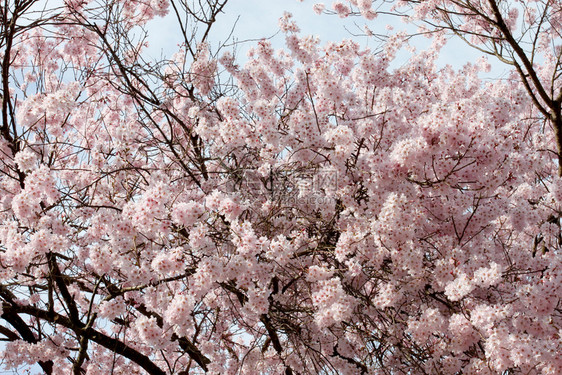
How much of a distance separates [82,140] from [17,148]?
7.83 feet

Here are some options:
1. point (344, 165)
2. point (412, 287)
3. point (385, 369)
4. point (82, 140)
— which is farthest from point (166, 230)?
point (82, 140)

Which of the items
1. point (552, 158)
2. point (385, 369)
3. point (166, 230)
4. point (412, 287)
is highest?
point (552, 158)

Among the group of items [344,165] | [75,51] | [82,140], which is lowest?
[344,165]

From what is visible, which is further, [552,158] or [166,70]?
[552,158]

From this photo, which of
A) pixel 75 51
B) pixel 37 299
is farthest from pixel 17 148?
pixel 75 51

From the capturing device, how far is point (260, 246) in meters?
4.34

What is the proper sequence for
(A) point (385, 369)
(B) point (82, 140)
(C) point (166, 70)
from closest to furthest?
(A) point (385, 369) < (C) point (166, 70) < (B) point (82, 140)

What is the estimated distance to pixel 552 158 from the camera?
29.0ft

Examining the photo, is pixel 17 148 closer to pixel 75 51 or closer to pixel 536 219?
pixel 75 51

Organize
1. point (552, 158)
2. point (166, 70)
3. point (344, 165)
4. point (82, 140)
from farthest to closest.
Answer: point (552, 158) → point (82, 140) → point (166, 70) → point (344, 165)

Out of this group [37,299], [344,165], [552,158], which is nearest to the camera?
[344,165]

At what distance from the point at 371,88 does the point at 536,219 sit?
200 centimetres

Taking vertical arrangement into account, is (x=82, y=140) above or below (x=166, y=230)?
above

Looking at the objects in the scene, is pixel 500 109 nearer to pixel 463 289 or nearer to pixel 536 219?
pixel 536 219
